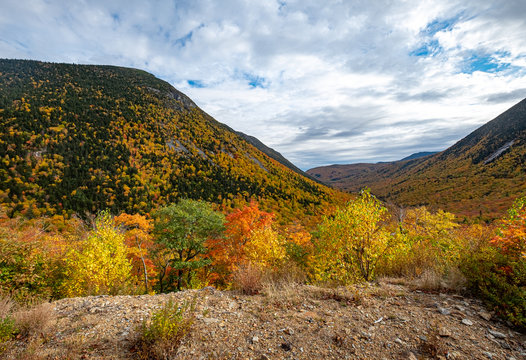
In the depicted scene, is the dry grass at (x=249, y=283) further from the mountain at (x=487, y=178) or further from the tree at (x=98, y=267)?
the mountain at (x=487, y=178)

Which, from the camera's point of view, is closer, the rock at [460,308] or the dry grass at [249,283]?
the rock at [460,308]

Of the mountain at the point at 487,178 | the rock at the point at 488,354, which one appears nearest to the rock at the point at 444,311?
the rock at the point at 488,354

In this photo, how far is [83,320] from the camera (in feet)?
17.5

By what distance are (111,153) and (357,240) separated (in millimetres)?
73636

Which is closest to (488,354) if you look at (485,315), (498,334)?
(498,334)

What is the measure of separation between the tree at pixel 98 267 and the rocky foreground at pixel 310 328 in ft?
16.3

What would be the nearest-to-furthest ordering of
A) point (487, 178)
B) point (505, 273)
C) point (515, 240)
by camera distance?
point (505, 273), point (515, 240), point (487, 178)

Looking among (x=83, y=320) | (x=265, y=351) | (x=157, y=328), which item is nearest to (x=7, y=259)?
(x=83, y=320)

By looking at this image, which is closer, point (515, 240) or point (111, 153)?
point (515, 240)

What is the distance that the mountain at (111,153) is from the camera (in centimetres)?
→ 4584

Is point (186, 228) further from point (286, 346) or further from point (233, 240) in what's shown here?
point (286, 346)

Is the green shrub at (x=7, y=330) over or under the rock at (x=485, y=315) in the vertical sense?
over

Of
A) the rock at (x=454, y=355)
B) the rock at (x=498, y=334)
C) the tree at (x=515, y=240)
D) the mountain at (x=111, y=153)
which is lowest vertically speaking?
the rock at (x=498, y=334)

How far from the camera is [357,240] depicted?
327 inches
